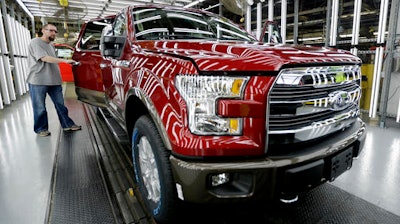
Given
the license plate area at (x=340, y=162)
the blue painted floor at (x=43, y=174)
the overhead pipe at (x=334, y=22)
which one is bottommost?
the blue painted floor at (x=43, y=174)

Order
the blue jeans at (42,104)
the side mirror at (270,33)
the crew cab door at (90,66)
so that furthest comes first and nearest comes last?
the blue jeans at (42,104), the crew cab door at (90,66), the side mirror at (270,33)

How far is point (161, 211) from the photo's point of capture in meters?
1.38

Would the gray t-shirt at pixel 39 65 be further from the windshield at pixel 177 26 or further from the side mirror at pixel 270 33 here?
the side mirror at pixel 270 33

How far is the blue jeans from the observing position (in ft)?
10.9

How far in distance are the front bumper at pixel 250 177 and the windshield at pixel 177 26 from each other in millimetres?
1246

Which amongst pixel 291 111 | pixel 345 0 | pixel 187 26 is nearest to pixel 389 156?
pixel 291 111

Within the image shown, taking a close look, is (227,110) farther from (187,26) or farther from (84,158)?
(84,158)

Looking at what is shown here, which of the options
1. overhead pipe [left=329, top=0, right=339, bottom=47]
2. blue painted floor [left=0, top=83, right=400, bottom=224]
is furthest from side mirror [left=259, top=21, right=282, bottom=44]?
overhead pipe [left=329, top=0, right=339, bottom=47]

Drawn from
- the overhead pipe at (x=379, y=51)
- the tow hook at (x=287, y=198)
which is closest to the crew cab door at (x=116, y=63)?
the tow hook at (x=287, y=198)

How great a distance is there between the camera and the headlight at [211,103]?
3.68 ft

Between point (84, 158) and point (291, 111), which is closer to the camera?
point (291, 111)

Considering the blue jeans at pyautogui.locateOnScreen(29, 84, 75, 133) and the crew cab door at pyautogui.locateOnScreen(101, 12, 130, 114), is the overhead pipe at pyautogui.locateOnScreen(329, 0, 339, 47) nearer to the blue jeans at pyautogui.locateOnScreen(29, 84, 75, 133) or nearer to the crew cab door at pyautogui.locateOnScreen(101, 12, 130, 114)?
the crew cab door at pyautogui.locateOnScreen(101, 12, 130, 114)

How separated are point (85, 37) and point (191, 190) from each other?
356 cm

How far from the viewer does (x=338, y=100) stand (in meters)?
1.40
